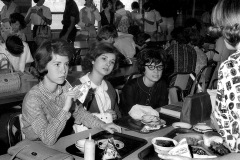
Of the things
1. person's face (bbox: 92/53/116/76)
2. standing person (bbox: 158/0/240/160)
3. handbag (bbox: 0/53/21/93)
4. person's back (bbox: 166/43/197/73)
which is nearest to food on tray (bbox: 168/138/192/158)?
standing person (bbox: 158/0/240/160)

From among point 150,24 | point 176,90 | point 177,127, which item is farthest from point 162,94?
point 150,24

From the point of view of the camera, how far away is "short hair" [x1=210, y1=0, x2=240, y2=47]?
1.57m

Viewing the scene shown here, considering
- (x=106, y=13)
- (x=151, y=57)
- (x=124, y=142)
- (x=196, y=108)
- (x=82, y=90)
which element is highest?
(x=106, y=13)

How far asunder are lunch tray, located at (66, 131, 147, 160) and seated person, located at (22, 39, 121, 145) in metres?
0.07

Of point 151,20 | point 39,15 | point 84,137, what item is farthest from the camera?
point 151,20

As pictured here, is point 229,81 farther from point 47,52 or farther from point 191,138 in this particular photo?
point 47,52

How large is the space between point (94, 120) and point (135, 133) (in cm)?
36

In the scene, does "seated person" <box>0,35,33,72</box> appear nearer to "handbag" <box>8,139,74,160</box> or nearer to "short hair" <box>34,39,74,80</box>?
"short hair" <box>34,39,74,80</box>

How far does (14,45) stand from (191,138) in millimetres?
3285

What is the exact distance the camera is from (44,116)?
2191mm

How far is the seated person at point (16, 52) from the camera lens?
4598 millimetres

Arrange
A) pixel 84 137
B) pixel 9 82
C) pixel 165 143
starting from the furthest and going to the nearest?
1. pixel 9 82
2. pixel 84 137
3. pixel 165 143

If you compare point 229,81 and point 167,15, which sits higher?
point 167,15

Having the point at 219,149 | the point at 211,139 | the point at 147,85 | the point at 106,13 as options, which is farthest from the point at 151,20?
the point at 219,149
